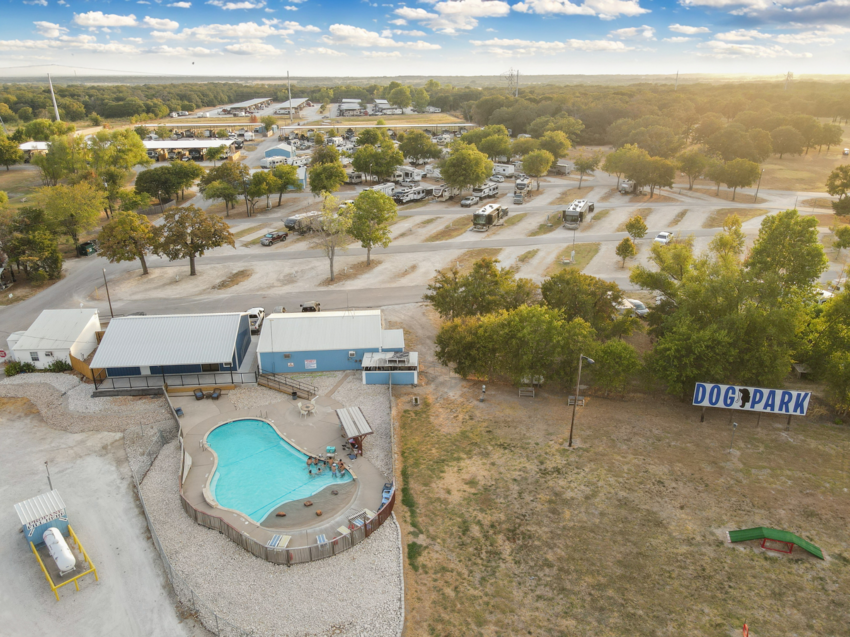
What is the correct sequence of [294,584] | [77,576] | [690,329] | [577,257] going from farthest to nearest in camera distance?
[577,257] → [690,329] → [77,576] → [294,584]

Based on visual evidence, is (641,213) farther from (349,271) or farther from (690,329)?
(690,329)

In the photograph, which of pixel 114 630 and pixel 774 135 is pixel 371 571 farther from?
pixel 774 135

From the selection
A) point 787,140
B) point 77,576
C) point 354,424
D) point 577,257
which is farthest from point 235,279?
point 787,140

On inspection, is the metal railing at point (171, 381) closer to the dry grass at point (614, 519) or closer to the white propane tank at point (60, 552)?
the dry grass at point (614, 519)

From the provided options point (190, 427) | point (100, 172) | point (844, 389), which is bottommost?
point (190, 427)

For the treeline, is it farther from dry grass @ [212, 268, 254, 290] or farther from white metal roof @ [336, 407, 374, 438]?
dry grass @ [212, 268, 254, 290]

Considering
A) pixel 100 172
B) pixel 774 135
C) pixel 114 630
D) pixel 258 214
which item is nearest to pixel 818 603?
pixel 114 630

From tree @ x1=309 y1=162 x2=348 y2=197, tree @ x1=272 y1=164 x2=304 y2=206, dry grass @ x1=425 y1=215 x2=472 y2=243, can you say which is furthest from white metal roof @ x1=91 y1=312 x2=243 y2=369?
tree @ x1=309 y1=162 x2=348 y2=197
